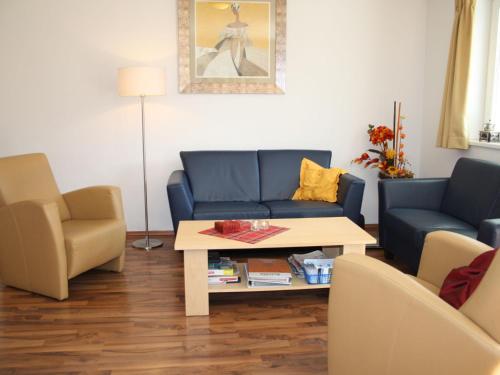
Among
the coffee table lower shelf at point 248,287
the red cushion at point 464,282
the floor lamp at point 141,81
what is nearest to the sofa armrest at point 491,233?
the coffee table lower shelf at point 248,287

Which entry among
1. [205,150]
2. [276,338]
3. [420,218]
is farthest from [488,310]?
[205,150]

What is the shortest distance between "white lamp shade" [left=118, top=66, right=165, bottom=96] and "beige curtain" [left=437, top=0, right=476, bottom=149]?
2.48m

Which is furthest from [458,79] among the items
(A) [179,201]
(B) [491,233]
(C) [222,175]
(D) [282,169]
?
(A) [179,201]

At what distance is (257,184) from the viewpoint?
15.4 ft

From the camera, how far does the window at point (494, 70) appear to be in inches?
168

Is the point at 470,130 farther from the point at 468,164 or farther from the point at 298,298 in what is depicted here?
the point at 298,298

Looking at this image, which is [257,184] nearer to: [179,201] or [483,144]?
[179,201]

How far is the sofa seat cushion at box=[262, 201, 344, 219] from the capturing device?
415 cm

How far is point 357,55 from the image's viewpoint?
16.5ft

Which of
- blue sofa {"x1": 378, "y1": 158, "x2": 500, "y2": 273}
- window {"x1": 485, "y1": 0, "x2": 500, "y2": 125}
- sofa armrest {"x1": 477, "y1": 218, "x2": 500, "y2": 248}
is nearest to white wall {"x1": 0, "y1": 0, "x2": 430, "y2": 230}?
window {"x1": 485, "y1": 0, "x2": 500, "y2": 125}

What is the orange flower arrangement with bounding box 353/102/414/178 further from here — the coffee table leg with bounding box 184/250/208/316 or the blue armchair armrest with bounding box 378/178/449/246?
the coffee table leg with bounding box 184/250/208/316

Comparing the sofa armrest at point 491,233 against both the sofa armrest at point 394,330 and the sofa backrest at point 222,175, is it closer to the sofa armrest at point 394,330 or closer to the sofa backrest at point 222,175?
the sofa armrest at point 394,330

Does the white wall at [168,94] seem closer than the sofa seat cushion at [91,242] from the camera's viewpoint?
No

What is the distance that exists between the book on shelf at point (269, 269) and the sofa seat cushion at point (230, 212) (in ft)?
2.41
